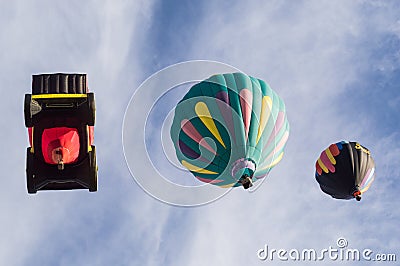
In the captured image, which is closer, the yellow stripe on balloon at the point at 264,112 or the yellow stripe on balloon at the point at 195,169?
the yellow stripe on balloon at the point at 264,112

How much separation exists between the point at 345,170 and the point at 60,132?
986 centimetres

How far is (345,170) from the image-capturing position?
1941cm

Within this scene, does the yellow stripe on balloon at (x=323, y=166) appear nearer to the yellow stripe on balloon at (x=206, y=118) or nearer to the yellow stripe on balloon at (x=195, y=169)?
the yellow stripe on balloon at (x=195, y=169)

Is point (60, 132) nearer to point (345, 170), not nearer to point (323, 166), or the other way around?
point (345, 170)

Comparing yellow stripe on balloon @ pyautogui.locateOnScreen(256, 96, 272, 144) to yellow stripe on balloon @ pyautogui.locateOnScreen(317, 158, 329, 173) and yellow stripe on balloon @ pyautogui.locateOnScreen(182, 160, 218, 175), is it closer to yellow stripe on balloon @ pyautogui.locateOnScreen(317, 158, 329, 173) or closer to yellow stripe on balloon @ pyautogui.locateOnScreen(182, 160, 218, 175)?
yellow stripe on balloon @ pyautogui.locateOnScreen(182, 160, 218, 175)

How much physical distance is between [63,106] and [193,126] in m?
5.66

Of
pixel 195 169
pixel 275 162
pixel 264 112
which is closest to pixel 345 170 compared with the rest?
pixel 275 162

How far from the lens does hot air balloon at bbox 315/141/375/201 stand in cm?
1927

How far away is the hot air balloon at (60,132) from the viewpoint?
1191 centimetres

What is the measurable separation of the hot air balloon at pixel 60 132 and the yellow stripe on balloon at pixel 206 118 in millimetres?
5036

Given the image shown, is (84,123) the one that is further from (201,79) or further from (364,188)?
(364,188)

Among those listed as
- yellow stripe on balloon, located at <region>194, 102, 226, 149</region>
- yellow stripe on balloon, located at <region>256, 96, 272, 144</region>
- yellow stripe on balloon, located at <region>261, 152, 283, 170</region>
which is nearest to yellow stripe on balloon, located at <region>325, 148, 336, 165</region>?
yellow stripe on balloon, located at <region>261, 152, 283, 170</region>

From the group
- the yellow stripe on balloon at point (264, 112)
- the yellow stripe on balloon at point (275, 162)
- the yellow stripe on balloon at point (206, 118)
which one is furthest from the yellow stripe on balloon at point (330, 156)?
the yellow stripe on balloon at point (206, 118)

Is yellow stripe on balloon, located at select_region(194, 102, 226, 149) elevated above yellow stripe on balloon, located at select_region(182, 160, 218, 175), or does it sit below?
above
